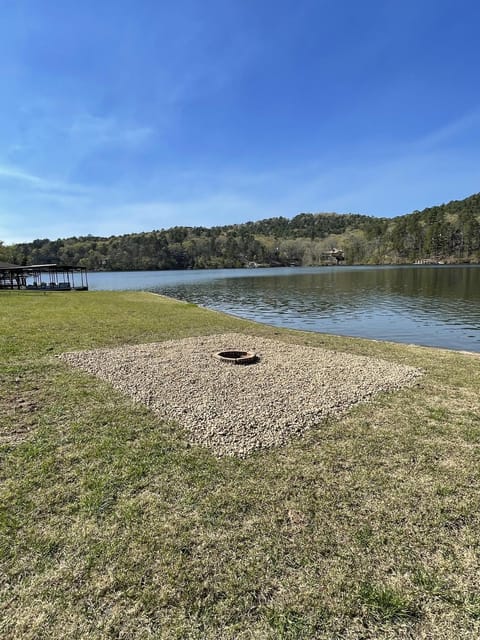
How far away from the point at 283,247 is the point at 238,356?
160m

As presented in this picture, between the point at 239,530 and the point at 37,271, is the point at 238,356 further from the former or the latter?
the point at 37,271

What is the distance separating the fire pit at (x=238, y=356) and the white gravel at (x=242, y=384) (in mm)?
204

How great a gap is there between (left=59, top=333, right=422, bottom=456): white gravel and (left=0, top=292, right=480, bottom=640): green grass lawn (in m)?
0.29

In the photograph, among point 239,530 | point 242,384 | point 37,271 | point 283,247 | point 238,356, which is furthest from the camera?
point 283,247

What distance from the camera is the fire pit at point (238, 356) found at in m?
7.07

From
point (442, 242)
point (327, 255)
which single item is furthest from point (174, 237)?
point (442, 242)

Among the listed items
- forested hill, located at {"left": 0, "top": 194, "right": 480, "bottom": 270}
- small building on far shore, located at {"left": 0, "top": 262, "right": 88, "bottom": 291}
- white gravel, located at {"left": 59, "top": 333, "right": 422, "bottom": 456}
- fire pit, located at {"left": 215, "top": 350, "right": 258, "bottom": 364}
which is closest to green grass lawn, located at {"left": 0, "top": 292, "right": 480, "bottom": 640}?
white gravel, located at {"left": 59, "top": 333, "right": 422, "bottom": 456}

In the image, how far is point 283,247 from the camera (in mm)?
162250

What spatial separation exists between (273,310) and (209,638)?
807 inches

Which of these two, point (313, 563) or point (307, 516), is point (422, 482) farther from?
point (313, 563)

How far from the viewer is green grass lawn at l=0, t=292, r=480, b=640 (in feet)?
6.27

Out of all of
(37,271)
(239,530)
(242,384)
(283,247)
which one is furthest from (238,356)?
(283,247)

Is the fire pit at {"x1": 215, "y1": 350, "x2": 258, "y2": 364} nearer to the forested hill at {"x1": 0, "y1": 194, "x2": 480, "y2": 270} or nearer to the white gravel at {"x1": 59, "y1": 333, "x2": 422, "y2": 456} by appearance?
the white gravel at {"x1": 59, "y1": 333, "x2": 422, "y2": 456}

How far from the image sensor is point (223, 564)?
7.38 ft
